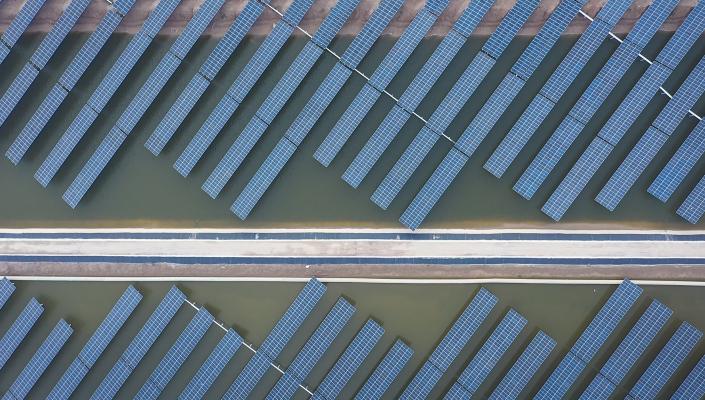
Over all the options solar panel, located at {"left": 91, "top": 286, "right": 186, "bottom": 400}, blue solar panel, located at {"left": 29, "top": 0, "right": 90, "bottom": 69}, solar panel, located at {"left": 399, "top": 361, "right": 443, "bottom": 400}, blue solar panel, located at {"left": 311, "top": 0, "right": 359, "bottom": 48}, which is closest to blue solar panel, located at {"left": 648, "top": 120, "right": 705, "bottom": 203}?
solar panel, located at {"left": 399, "top": 361, "right": 443, "bottom": 400}

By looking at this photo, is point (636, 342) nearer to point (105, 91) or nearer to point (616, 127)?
point (616, 127)

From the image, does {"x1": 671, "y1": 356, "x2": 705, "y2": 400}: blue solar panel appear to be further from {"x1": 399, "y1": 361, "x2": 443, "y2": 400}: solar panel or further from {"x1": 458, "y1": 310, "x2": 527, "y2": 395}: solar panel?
{"x1": 399, "y1": 361, "x2": 443, "y2": 400}: solar panel

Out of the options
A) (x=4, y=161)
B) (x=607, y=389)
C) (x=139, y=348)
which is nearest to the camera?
(x=607, y=389)

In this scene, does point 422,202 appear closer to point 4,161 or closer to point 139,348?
point 139,348

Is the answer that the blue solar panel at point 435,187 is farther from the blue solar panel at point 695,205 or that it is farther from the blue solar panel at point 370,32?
the blue solar panel at point 695,205

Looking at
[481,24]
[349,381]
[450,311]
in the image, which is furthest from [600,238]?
[349,381]

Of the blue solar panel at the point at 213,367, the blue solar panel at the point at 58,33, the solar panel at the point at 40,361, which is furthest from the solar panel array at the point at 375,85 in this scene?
the solar panel at the point at 40,361
